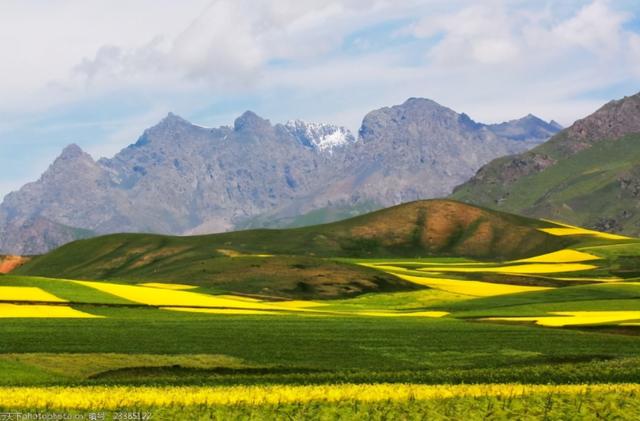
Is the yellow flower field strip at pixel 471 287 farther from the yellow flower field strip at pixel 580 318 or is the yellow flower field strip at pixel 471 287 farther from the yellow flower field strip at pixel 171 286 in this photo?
the yellow flower field strip at pixel 171 286

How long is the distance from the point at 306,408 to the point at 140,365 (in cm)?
1996

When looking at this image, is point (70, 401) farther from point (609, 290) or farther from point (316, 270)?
point (316, 270)

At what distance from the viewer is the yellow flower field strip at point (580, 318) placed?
82.3 metres

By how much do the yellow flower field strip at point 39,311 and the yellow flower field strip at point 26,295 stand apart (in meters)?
4.82

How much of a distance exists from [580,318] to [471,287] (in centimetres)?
5592

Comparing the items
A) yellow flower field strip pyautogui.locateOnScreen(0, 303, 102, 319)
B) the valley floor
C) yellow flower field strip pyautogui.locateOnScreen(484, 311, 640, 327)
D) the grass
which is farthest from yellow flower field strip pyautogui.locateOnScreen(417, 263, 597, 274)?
the grass

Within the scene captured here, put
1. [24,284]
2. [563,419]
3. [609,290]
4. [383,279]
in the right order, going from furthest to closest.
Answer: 1. [383,279]
2. [609,290]
3. [24,284]
4. [563,419]

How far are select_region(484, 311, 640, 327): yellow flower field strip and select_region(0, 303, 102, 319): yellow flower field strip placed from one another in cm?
4458

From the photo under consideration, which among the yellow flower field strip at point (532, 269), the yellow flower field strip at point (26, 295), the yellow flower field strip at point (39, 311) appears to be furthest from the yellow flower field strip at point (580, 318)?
the yellow flower field strip at point (532, 269)

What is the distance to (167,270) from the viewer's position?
180 meters

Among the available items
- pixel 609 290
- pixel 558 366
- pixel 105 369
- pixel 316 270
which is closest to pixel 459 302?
pixel 609 290

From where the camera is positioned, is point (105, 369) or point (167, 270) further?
point (167, 270)

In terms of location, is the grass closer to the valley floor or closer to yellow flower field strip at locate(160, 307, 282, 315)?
the valley floor

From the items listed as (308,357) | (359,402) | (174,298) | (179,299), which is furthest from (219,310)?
(359,402)
